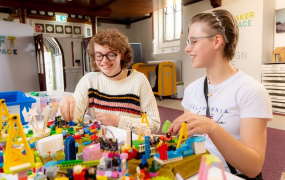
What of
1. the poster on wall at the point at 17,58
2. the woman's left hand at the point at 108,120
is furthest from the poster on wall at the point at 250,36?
the poster on wall at the point at 17,58

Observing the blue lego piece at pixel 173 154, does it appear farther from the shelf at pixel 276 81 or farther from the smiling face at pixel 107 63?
the shelf at pixel 276 81

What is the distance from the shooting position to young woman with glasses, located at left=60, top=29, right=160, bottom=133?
1535mm

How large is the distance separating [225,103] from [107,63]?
86 cm

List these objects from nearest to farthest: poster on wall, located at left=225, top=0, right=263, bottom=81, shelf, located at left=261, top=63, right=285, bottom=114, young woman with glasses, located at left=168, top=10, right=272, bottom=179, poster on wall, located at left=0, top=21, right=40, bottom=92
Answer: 1. young woman with glasses, located at left=168, top=10, right=272, bottom=179
2. shelf, located at left=261, top=63, right=285, bottom=114
3. poster on wall, located at left=225, top=0, right=263, bottom=81
4. poster on wall, located at left=0, top=21, right=40, bottom=92

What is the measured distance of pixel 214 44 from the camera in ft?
3.39

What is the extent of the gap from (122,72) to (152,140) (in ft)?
3.04

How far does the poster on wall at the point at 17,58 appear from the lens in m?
4.60

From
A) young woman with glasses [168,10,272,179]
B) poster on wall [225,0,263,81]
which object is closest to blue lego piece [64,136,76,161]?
young woman with glasses [168,10,272,179]

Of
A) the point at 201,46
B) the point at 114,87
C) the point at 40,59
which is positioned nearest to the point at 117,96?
the point at 114,87

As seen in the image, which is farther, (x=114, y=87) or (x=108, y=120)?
(x=114, y=87)

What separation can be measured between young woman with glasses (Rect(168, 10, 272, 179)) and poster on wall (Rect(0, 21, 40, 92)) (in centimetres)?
471

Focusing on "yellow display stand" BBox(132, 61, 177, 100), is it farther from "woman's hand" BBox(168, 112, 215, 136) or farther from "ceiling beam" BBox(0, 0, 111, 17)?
"woman's hand" BBox(168, 112, 215, 136)

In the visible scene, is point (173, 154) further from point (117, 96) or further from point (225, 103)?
point (117, 96)

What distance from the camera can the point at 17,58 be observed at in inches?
188
